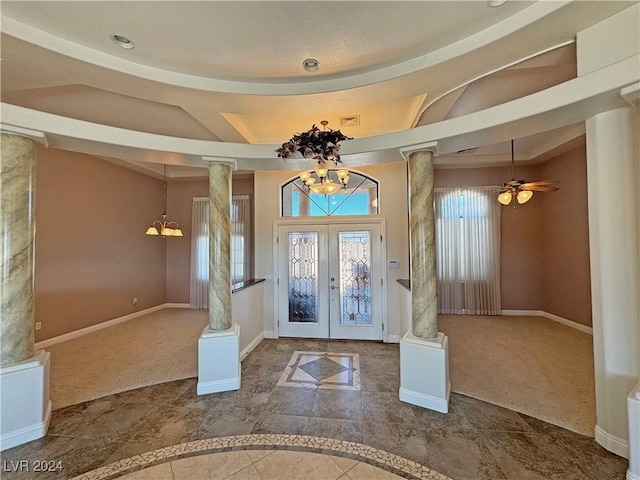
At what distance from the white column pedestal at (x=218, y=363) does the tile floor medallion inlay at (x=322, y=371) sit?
61 cm

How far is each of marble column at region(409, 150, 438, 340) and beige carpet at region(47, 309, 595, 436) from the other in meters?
0.98

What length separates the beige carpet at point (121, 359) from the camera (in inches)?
133

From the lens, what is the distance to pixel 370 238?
513 centimetres

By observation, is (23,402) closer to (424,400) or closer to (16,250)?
(16,250)

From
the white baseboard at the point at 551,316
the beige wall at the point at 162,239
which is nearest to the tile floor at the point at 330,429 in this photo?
the beige wall at the point at 162,239

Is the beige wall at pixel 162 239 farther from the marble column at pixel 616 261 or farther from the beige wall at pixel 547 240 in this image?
the marble column at pixel 616 261

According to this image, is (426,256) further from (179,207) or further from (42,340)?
(179,207)

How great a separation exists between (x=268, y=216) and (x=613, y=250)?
468 cm

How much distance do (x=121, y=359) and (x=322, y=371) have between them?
309cm

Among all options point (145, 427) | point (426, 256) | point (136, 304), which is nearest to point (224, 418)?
point (145, 427)

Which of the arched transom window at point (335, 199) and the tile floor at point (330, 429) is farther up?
the arched transom window at point (335, 199)

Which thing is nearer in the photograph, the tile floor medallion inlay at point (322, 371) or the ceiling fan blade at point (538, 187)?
the tile floor medallion inlay at point (322, 371)

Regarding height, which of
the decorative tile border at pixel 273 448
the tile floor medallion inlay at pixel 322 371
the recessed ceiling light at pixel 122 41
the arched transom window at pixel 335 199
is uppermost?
the recessed ceiling light at pixel 122 41

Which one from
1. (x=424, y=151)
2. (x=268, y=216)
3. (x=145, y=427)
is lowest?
(x=145, y=427)
